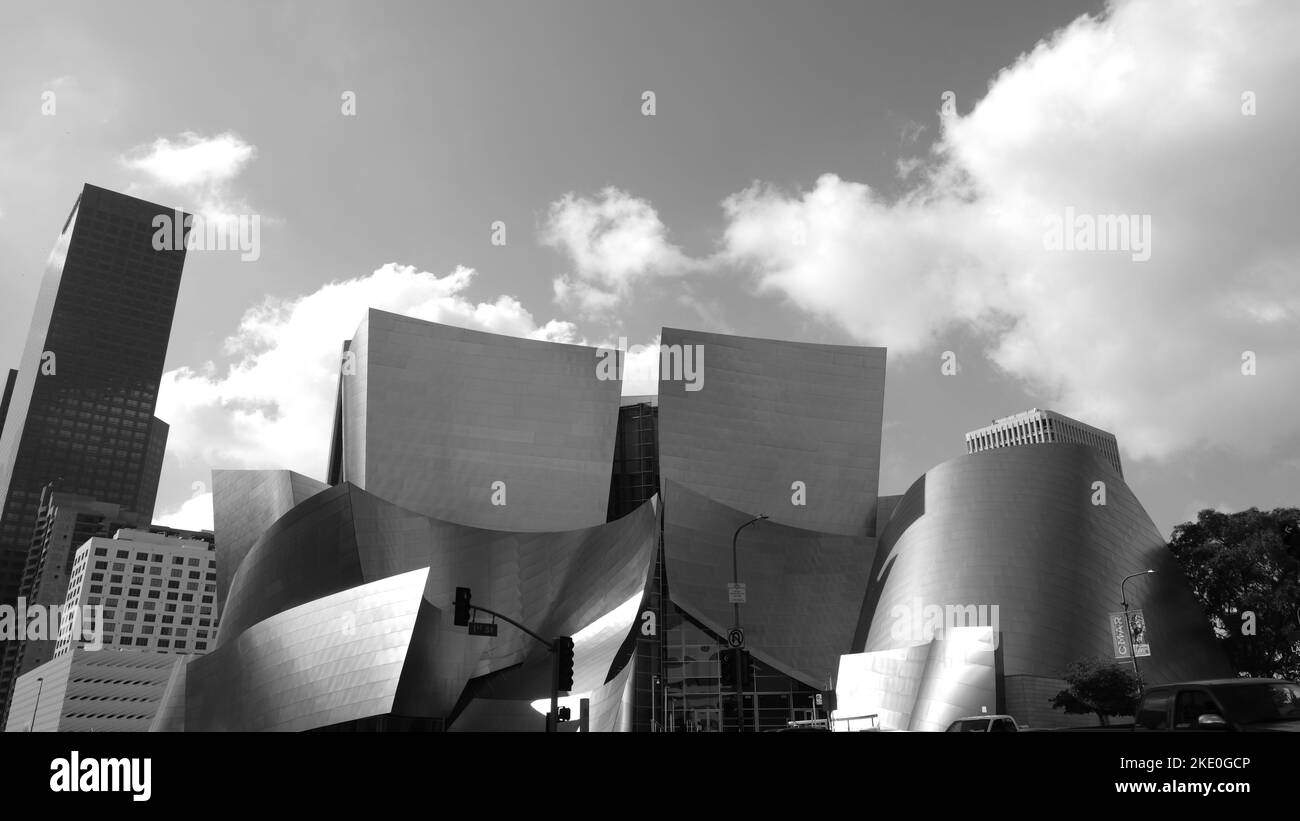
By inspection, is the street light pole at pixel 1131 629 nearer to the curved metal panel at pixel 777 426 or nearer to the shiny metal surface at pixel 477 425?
the curved metal panel at pixel 777 426

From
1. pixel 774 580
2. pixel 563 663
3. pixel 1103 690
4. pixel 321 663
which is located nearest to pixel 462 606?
pixel 563 663

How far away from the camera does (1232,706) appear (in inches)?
307

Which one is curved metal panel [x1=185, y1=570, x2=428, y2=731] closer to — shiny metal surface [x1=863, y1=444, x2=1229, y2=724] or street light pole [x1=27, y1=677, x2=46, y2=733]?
shiny metal surface [x1=863, y1=444, x2=1229, y2=724]

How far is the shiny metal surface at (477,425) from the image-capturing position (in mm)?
49656

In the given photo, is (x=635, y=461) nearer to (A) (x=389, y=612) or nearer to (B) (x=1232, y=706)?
(A) (x=389, y=612)

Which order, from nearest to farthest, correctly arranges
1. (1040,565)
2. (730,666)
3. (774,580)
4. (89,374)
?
(730,666) → (1040,565) → (774,580) → (89,374)

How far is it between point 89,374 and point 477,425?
166 m

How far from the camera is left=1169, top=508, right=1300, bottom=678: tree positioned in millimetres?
44219

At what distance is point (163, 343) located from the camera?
196125mm

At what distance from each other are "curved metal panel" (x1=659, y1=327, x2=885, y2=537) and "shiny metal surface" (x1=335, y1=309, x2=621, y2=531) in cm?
555

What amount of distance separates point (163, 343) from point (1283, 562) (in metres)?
205

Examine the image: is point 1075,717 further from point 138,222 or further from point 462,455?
point 138,222

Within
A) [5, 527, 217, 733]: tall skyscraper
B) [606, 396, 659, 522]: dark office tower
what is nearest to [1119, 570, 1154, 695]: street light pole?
[606, 396, 659, 522]: dark office tower

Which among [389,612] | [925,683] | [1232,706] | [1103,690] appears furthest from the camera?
[925,683]
